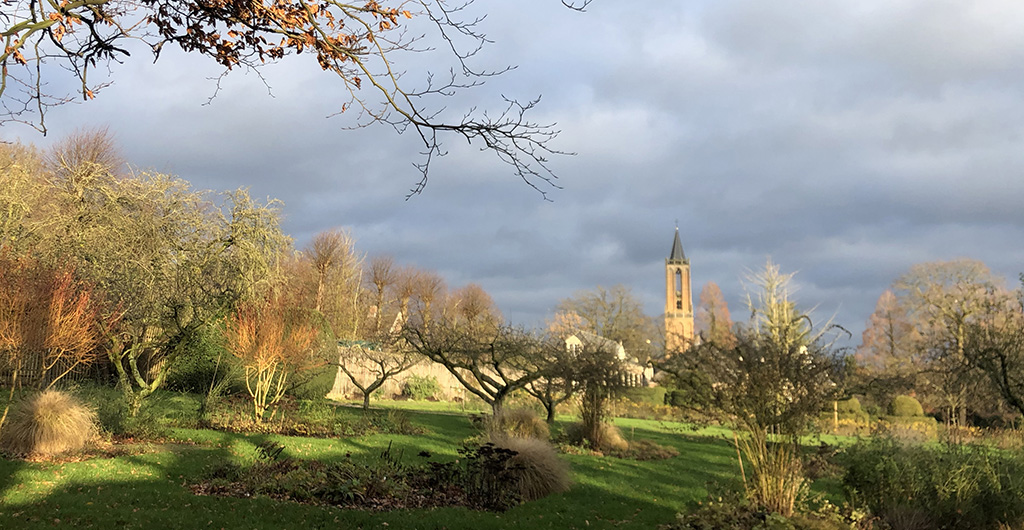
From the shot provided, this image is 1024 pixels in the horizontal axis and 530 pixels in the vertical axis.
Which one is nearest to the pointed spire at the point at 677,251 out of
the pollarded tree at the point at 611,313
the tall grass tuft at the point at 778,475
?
the pollarded tree at the point at 611,313

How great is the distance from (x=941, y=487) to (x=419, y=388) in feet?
72.1

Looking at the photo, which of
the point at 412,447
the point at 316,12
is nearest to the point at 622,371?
the point at 412,447

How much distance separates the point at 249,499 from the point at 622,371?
915cm

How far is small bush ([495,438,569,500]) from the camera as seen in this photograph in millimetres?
9406

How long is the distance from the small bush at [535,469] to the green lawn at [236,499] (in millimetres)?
226

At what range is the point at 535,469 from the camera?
9570 millimetres

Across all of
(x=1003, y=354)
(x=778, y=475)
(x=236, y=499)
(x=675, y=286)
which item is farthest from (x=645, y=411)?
(x=675, y=286)

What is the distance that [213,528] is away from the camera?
666 cm

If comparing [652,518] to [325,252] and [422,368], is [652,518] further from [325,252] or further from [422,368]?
[325,252]

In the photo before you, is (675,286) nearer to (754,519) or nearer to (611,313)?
A: (611,313)

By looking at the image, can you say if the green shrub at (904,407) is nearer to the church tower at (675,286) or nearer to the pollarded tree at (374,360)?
the pollarded tree at (374,360)

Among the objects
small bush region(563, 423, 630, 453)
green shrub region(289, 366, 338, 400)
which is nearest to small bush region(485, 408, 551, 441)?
small bush region(563, 423, 630, 453)

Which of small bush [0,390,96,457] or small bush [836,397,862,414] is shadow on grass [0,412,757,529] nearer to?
small bush [0,390,96,457]

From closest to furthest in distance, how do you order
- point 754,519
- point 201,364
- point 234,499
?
point 754,519 → point 234,499 → point 201,364
